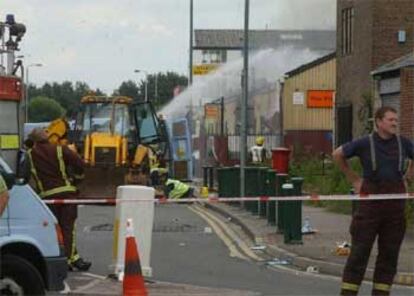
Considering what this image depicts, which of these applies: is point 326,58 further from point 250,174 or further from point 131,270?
point 131,270

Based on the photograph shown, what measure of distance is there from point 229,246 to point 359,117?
59.8 ft

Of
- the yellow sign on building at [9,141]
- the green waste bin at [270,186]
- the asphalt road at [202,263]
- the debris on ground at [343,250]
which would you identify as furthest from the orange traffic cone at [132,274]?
the green waste bin at [270,186]

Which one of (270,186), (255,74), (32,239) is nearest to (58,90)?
(255,74)

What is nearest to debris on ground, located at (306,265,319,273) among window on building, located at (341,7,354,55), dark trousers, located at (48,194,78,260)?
dark trousers, located at (48,194,78,260)

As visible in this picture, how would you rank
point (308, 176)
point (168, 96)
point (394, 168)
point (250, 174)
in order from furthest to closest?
point (168, 96) < point (308, 176) < point (250, 174) < point (394, 168)

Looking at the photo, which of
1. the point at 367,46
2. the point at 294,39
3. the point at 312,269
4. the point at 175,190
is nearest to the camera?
the point at 312,269

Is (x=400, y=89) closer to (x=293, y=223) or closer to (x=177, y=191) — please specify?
(x=177, y=191)

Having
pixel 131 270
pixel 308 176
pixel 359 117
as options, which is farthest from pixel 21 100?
pixel 359 117

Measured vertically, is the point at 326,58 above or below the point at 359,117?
above

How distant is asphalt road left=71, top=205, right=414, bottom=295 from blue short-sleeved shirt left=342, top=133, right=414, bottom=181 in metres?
2.06

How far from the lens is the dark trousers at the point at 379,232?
877 centimetres

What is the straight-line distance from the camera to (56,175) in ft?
38.1

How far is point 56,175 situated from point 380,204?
14.6 feet

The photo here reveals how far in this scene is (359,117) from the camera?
33.0 metres
